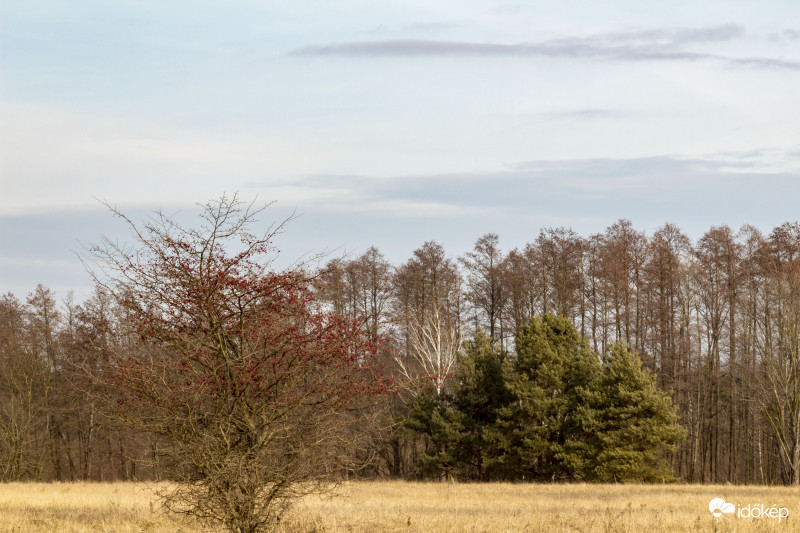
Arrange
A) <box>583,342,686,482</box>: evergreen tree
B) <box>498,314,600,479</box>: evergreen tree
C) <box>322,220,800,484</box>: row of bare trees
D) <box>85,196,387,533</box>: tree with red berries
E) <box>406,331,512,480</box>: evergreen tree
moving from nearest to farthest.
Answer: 1. <box>85,196,387,533</box>: tree with red berries
2. <box>583,342,686,482</box>: evergreen tree
3. <box>498,314,600,479</box>: evergreen tree
4. <box>406,331,512,480</box>: evergreen tree
5. <box>322,220,800,484</box>: row of bare trees

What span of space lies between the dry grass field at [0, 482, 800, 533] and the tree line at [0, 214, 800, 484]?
946cm

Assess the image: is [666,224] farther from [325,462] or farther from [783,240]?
[325,462]

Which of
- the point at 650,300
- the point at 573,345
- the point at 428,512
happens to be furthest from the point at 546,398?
the point at 428,512

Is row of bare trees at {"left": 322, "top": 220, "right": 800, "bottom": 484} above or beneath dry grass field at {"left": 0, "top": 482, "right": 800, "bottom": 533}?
above

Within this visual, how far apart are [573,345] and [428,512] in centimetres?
2163

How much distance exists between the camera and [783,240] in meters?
45.3

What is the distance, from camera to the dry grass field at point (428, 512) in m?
13.5

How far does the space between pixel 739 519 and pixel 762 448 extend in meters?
33.5

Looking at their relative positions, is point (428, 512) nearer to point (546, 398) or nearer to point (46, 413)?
point (546, 398)

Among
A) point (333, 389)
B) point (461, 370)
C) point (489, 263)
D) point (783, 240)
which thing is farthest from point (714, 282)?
point (333, 389)

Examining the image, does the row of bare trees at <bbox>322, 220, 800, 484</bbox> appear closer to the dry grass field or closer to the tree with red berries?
the dry grass field

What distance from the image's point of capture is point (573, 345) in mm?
38312

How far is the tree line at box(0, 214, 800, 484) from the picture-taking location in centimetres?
3662

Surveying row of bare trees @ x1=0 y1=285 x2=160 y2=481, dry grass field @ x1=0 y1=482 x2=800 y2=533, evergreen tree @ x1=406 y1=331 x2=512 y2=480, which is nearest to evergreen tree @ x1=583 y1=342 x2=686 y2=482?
evergreen tree @ x1=406 y1=331 x2=512 y2=480
